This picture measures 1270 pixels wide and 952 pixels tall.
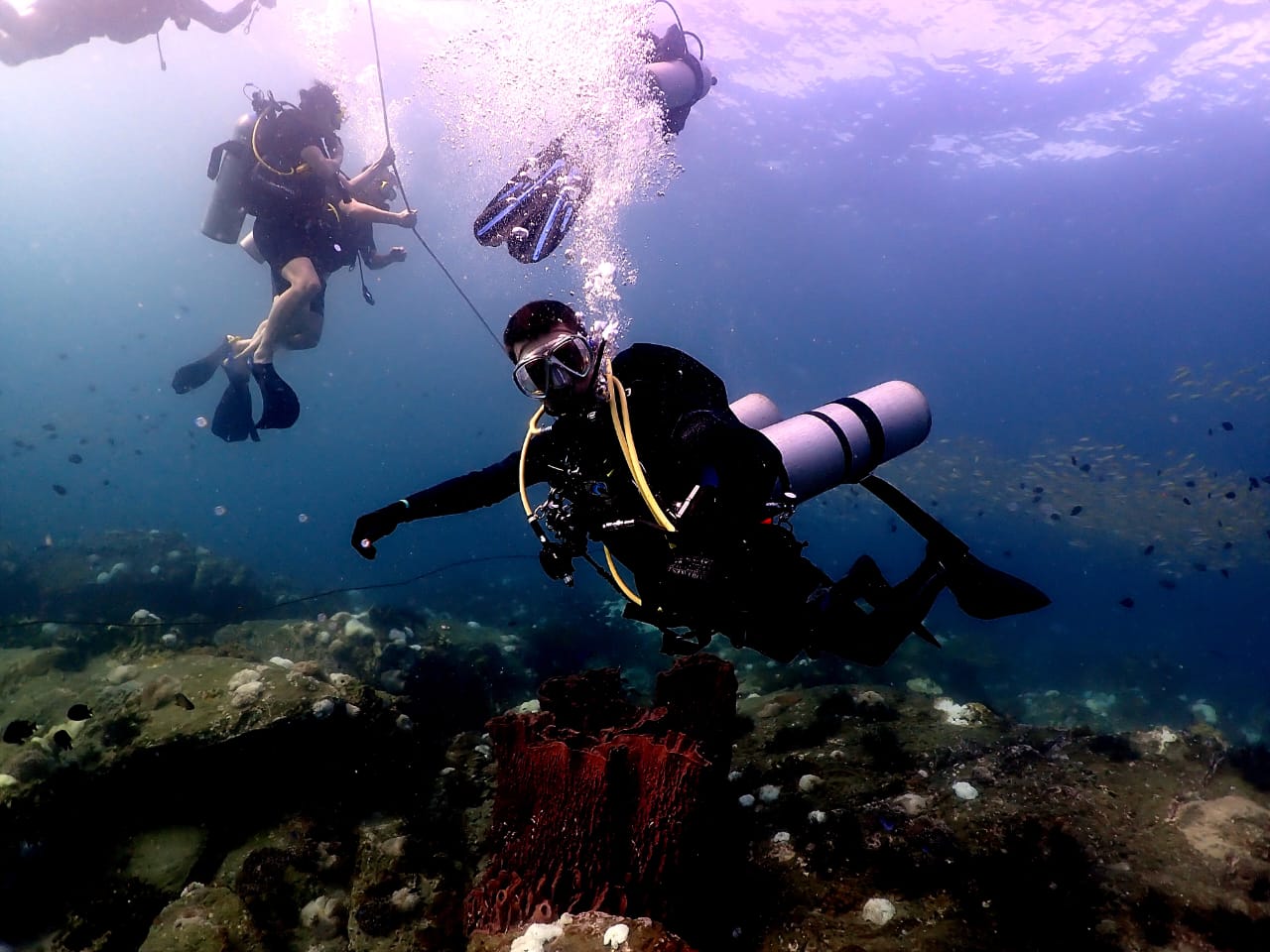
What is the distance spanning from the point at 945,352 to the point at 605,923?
105m

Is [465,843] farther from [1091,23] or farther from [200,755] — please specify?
[1091,23]

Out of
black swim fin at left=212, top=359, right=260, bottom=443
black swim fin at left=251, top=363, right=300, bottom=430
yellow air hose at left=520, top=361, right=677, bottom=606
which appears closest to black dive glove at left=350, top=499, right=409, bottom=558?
yellow air hose at left=520, top=361, right=677, bottom=606

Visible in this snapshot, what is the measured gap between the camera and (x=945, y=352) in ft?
313

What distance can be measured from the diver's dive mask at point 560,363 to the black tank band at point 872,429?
276 cm

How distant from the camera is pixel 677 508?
332 cm

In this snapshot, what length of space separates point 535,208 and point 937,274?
69655 mm

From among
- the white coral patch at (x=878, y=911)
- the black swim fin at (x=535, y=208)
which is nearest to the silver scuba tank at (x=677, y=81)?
the black swim fin at (x=535, y=208)

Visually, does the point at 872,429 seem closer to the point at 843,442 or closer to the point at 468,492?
the point at 843,442

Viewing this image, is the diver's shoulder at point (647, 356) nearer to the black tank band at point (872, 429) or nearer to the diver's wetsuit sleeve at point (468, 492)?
the diver's wetsuit sleeve at point (468, 492)

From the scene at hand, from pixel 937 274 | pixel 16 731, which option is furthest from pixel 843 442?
pixel 937 274

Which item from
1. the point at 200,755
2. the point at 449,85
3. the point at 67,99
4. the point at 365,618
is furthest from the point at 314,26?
the point at 67,99

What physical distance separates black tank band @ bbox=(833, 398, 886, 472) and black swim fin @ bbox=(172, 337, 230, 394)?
1086 centimetres

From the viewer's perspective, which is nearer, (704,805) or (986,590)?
(704,805)

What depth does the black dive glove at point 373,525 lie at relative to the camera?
4590 mm
